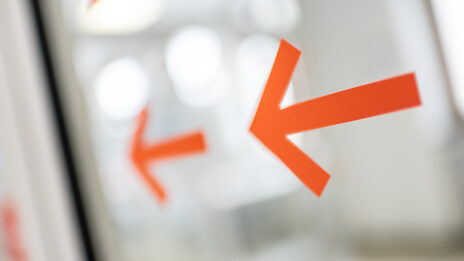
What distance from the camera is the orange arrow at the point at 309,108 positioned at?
0.26 meters

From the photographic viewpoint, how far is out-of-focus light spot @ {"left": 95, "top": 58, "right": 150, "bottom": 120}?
64 cm

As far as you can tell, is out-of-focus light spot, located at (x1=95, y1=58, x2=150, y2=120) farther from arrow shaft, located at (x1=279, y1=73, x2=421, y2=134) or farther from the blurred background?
arrow shaft, located at (x1=279, y1=73, x2=421, y2=134)

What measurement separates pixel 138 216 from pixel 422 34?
1.80 feet

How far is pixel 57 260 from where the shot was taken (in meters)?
0.71

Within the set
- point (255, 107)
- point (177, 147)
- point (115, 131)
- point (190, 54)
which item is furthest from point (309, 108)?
point (115, 131)

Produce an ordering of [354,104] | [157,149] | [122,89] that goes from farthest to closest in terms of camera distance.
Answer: [122,89] < [157,149] < [354,104]

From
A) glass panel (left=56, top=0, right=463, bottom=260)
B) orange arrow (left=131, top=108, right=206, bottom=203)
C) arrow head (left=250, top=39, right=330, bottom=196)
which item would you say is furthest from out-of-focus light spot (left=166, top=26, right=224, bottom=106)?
arrow head (left=250, top=39, right=330, bottom=196)

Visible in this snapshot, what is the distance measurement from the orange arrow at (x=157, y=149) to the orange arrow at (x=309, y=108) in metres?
0.16

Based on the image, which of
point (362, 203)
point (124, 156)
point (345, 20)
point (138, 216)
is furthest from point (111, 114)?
point (362, 203)

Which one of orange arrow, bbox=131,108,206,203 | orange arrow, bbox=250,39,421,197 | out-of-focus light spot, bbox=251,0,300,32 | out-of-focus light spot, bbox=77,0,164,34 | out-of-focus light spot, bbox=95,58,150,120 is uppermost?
out-of-focus light spot, bbox=77,0,164,34

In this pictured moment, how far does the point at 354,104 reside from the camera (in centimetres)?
28

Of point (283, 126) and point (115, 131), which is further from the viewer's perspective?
point (115, 131)

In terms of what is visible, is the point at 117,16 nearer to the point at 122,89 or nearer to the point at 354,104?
the point at 122,89

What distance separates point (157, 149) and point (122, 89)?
178mm
